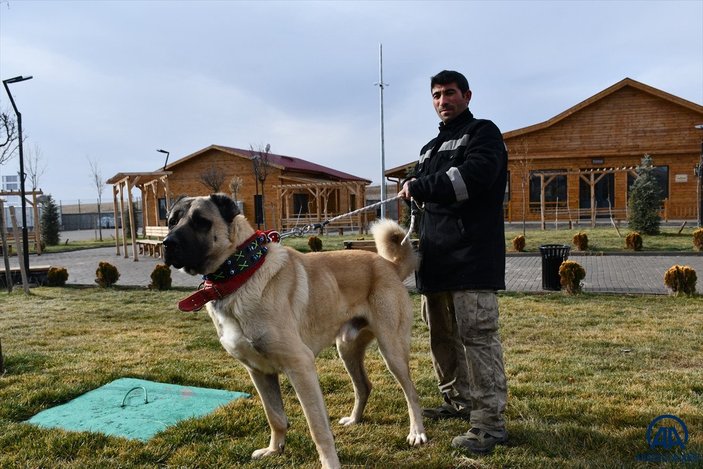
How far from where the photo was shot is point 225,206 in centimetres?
291

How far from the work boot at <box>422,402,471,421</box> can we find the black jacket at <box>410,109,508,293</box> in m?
1.08

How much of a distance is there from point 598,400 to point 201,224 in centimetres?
337

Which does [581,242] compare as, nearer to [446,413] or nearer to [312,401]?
[446,413]

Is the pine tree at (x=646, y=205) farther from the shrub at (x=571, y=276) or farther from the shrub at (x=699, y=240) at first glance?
the shrub at (x=571, y=276)

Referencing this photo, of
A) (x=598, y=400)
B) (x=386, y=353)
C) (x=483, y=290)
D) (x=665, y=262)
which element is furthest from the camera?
(x=665, y=262)

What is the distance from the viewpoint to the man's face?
11.3 feet

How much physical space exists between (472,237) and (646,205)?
1862 centimetres

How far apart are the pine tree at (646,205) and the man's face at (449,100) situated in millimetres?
18192

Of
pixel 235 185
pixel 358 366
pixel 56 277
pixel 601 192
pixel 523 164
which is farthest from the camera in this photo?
pixel 235 185

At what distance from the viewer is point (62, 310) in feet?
28.7

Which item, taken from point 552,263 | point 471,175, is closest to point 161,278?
point 552,263

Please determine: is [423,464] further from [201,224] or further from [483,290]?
[201,224]

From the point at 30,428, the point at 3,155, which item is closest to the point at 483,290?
the point at 30,428

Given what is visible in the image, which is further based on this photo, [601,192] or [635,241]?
[601,192]
